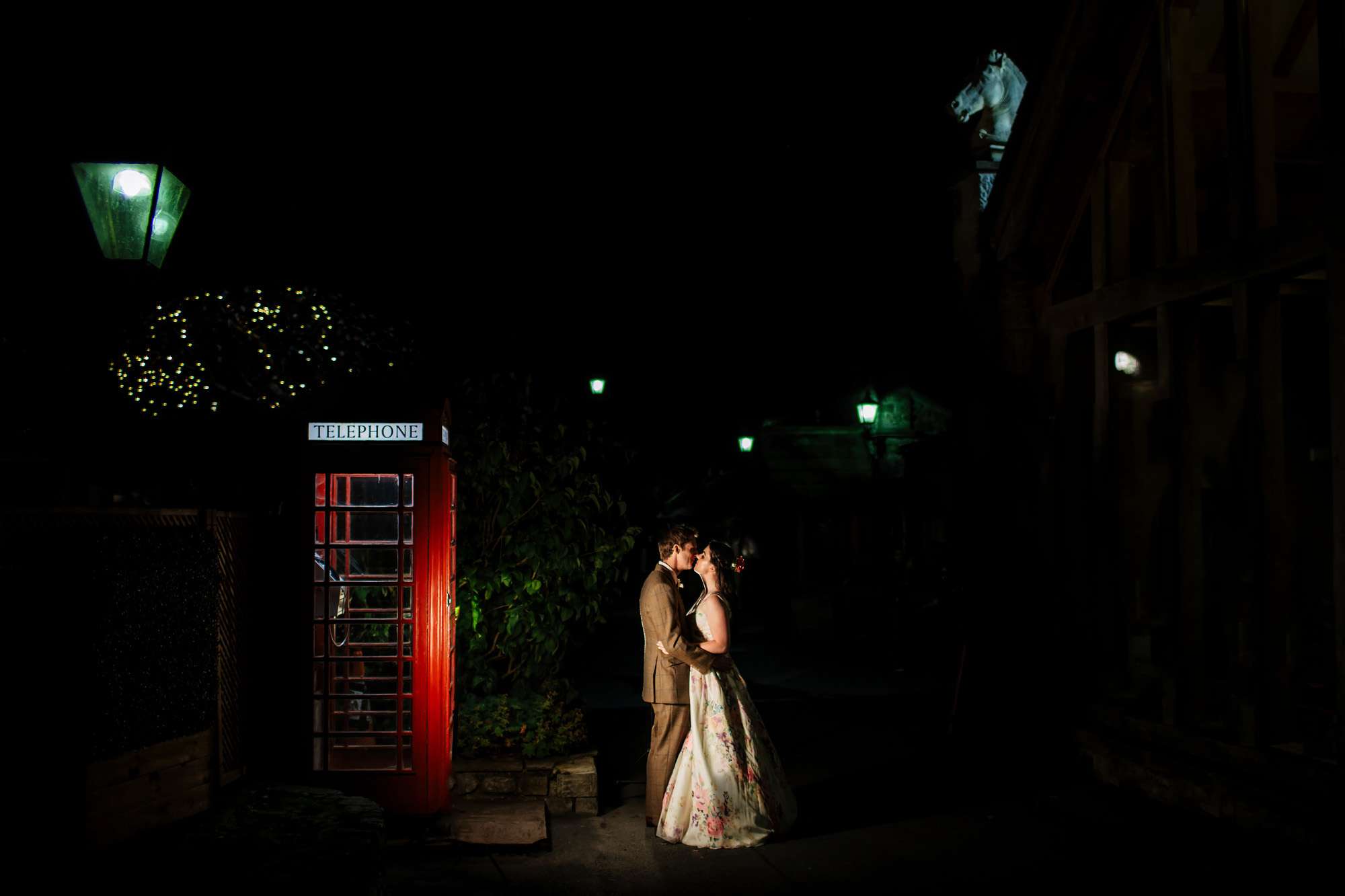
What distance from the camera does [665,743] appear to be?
26.3 feet

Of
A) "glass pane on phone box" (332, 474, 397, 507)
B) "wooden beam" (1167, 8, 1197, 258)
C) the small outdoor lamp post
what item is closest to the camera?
the small outdoor lamp post

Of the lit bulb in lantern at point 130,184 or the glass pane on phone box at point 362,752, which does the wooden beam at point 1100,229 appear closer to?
the glass pane on phone box at point 362,752

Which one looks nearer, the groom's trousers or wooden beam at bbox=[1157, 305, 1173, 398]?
wooden beam at bbox=[1157, 305, 1173, 398]

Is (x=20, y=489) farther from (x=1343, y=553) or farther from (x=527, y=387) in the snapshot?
(x=1343, y=553)

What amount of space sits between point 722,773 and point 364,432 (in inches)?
138

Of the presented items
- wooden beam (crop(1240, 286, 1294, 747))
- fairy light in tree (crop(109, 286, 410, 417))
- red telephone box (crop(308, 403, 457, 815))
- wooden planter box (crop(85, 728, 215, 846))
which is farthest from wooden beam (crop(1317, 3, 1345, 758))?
fairy light in tree (crop(109, 286, 410, 417))

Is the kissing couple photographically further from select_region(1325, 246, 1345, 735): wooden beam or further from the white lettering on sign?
select_region(1325, 246, 1345, 735): wooden beam

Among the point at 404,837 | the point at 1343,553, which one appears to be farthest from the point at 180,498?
the point at 1343,553

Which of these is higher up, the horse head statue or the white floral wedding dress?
the horse head statue

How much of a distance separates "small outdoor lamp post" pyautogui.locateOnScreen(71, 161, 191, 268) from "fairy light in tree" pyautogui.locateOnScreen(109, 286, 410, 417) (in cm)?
1111

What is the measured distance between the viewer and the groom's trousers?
801 centimetres

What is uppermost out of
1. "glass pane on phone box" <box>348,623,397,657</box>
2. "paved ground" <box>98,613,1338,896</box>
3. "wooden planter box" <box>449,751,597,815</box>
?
"glass pane on phone box" <box>348,623,397,657</box>

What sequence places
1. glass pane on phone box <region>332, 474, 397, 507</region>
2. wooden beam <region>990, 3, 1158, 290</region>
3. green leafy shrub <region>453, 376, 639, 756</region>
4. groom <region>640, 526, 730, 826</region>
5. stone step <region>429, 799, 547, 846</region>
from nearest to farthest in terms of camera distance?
stone step <region>429, 799, 547, 846</region>
groom <region>640, 526, 730, 826</region>
glass pane on phone box <region>332, 474, 397, 507</region>
wooden beam <region>990, 3, 1158, 290</region>
green leafy shrub <region>453, 376, 639, 756</region>

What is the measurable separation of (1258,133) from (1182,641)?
356cm
